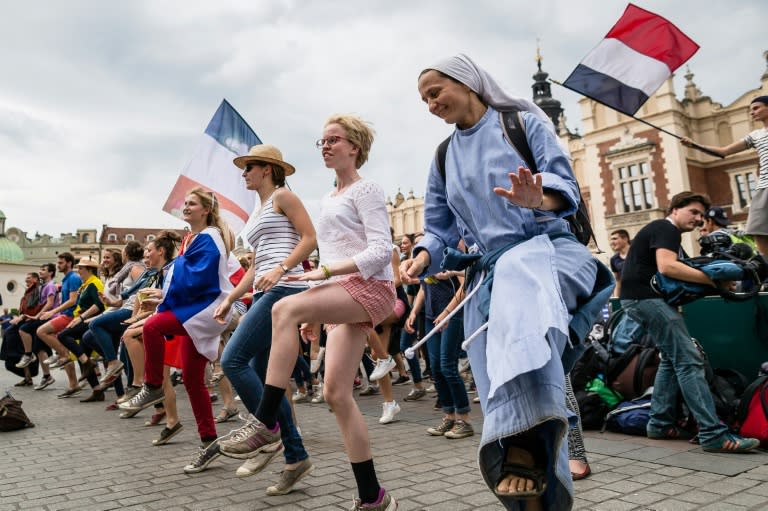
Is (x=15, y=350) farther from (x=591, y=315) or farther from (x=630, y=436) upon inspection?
(x=591, y=315)

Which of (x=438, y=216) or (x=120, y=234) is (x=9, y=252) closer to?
(x=120, y=234)

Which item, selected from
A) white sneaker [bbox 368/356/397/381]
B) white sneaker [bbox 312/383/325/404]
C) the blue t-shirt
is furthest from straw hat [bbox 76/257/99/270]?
white sneaker [bbox 368/356/397/381]

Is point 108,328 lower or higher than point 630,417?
higher

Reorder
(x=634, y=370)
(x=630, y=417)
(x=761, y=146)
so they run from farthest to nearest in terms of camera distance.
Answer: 1. (x=761, y=146)
2. (x=634, y=370)
3. (x=630, y=417)

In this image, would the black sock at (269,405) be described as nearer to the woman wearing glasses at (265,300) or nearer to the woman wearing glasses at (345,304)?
the woman wearing glasses at (345,304)

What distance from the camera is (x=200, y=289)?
4.66m

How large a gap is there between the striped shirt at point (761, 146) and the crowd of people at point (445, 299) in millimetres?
141

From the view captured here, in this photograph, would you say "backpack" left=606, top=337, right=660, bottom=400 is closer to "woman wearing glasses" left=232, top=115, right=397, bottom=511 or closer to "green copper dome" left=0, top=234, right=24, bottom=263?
"woman wearing glasses" left=232, top=115, right=397, bottom=511

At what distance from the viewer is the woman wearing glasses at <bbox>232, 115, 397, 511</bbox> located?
294 cm

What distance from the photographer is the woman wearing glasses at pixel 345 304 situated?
2.94 metres

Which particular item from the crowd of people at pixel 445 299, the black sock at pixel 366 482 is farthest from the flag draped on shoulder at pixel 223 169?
the black sock at pixel 366 482

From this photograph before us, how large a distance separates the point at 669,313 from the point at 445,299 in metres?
2.11

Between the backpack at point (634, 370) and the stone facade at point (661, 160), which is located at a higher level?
the stone facade at point (661, 160)

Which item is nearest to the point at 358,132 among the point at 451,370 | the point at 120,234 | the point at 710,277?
the point at 451,370
